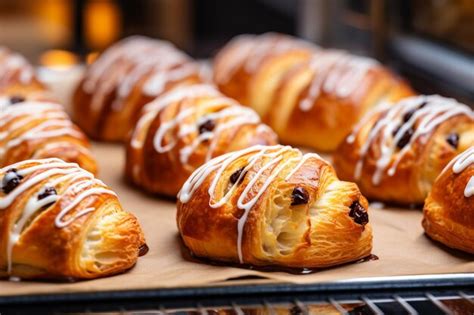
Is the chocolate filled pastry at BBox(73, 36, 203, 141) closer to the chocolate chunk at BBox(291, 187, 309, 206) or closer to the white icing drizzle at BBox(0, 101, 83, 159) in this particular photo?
the white icing drizzle at BBox(0, 101, 83, 159)

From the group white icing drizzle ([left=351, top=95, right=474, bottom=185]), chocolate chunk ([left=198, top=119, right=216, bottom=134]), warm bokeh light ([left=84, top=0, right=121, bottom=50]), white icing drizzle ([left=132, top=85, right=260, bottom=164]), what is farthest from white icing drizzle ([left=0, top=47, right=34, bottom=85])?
warm bokeh light ([left=84, top=0, right=121, bottom=50])

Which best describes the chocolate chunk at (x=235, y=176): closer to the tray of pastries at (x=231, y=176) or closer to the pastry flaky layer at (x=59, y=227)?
the tray of pastries at (x=231, y=176)

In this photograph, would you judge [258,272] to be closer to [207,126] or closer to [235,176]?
[235,176]

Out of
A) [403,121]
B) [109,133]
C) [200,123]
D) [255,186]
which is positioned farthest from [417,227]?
[109,133]

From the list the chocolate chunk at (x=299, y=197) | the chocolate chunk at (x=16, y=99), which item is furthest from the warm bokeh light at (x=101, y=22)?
the chocolate chunk at (x=299, y=197)

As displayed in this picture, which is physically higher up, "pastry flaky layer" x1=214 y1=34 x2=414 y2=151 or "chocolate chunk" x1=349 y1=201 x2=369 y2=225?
"chocolate chunk" x1=349 y1=201 x2=369 y2=225

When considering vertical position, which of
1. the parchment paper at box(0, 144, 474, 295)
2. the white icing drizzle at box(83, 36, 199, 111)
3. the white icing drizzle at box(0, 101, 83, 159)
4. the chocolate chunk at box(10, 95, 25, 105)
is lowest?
the white icing drizzle at box(83, 36, 199, 111)
